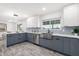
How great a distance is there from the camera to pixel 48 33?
141 inches

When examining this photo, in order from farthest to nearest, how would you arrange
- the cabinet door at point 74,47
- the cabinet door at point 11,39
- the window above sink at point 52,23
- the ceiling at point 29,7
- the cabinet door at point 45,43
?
the window above sink at point 52,23 → the cabinet door at point 11,39 → the cabinet door at point 45,43 → the ceiling at point 29,7 → the cabinet door at point 74,47

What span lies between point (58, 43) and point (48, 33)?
73cm

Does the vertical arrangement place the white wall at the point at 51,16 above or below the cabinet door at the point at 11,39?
above

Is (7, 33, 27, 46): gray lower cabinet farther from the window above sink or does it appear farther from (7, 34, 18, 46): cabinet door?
the window above sink

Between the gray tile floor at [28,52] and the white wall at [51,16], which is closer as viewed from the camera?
the gray tile floor at [28,52]

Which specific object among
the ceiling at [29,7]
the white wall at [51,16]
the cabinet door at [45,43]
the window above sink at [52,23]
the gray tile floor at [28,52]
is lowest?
the gray tile floor at [28,52]

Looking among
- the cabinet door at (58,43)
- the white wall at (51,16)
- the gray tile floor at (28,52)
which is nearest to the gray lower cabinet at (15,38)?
the gray tile floor at (28,52)

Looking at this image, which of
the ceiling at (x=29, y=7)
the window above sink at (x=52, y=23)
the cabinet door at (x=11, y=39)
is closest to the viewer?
the ceiling at (x=29, y=7)

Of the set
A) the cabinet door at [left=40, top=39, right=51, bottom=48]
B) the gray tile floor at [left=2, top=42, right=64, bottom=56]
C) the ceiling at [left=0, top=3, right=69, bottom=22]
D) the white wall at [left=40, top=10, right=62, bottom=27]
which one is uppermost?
the ceiling at [left=0, top=3, right=69, bottom=22]

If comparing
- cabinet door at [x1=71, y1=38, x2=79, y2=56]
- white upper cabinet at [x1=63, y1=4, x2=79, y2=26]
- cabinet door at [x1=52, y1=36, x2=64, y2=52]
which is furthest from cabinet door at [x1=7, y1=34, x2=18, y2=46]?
cabinet door at [x1=71, y1=38, x2=79, y2=56]

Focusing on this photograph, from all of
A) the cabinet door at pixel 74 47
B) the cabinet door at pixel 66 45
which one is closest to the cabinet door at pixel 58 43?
the cabinet door at pixel 66 45

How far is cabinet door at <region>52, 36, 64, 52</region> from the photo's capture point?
297cm

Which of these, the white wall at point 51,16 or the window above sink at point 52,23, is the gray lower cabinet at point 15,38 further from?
the white wall at point 51,16

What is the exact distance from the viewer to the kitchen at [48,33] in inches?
111
